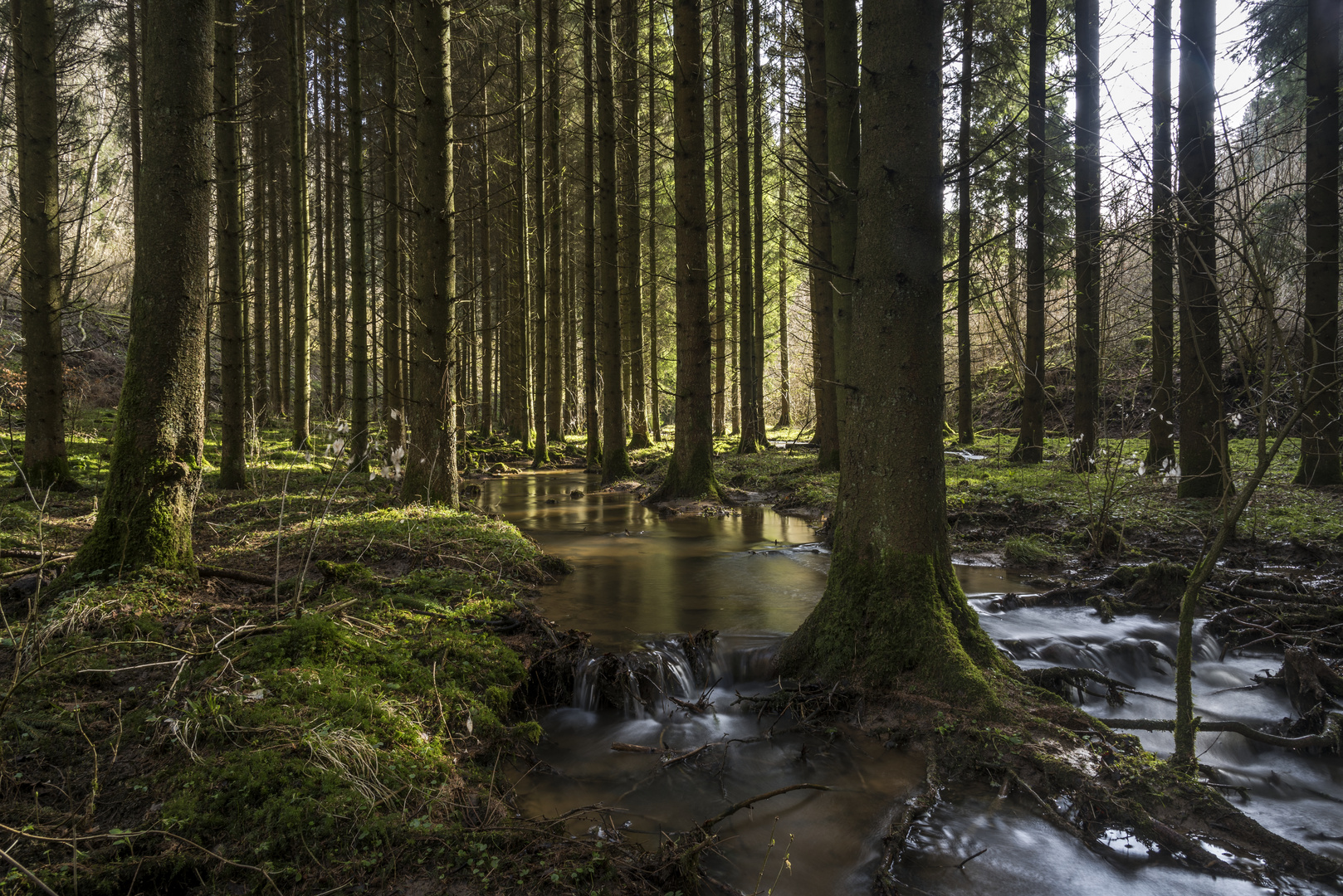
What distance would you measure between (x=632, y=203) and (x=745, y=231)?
149 inches

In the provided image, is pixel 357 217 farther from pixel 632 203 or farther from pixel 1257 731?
pixel 1257 731

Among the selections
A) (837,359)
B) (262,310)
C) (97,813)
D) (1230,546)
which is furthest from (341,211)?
(1230,546)

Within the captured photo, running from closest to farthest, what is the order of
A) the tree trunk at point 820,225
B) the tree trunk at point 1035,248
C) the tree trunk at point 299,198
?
the tree trunk at point 820,225 → the tree trunk at point 1035,248 → the tree trunk at point 299,198

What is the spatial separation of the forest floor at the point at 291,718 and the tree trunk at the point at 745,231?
37.6 ft

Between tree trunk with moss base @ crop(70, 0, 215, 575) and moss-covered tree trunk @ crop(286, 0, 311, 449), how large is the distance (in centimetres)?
990

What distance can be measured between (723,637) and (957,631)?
208 centimetres

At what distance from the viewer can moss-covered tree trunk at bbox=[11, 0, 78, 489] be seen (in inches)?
328

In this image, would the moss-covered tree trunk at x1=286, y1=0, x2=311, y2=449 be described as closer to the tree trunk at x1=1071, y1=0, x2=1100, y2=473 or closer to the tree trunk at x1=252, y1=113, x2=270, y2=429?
the tree trunk at x1=252, y1=113, x2=270, y2=429

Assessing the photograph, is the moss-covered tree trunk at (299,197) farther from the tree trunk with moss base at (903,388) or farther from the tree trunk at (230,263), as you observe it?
the tree trunk with moss base at (903,388)

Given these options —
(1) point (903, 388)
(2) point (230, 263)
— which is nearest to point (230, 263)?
(2) point (230, 263)

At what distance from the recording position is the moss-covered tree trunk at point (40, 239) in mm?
8344

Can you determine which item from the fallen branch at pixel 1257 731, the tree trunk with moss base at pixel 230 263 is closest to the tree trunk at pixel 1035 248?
the fallen branch at pixel 1257 731

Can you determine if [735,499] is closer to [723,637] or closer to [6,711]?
[723,637]

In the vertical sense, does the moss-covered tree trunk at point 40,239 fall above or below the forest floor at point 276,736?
above
